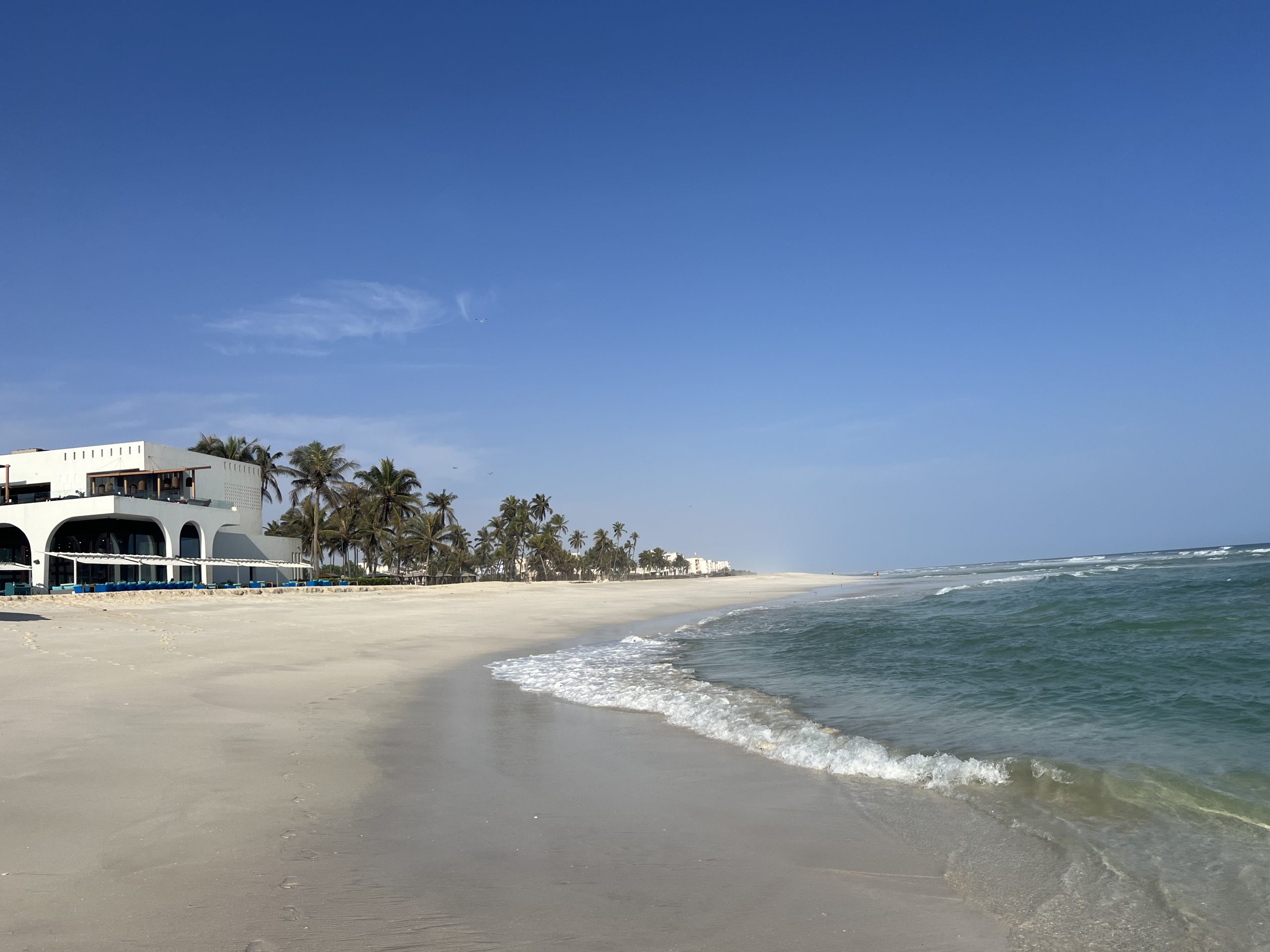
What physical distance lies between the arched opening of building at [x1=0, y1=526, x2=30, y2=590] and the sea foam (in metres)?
37.7

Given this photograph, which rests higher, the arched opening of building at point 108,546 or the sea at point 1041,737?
the arched opening of building at point 108,546

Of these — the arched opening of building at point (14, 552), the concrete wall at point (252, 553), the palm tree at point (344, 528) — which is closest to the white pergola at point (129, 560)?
the arched opening of building at point (14, 552)

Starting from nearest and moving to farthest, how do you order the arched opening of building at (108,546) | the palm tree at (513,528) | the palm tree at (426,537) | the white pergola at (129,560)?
the white pergola at (129,560) → the arched opening of building at (108,546) → the palm tree at (426,537) → the palm tree at (513,528)

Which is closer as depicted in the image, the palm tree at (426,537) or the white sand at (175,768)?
the white sand at (175,768)

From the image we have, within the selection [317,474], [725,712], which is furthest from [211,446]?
[725,712]

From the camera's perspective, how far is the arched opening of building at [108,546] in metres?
40.7

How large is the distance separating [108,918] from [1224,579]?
120 ft

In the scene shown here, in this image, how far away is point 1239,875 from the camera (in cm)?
470

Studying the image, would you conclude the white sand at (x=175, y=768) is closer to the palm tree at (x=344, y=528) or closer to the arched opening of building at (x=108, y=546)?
the arched opening of building at (x=108, y=546)

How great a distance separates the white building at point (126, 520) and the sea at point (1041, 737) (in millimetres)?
32976

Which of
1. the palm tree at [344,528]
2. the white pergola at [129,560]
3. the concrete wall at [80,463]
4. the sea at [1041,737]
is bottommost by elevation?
the sea at [1041,737]

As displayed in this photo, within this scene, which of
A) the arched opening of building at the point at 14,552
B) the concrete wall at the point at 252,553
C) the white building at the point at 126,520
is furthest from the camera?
the concrete wall at the point at 252,553

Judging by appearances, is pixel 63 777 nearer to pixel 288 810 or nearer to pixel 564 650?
pixel 288 810

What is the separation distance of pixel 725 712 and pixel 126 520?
43694 millimetres
